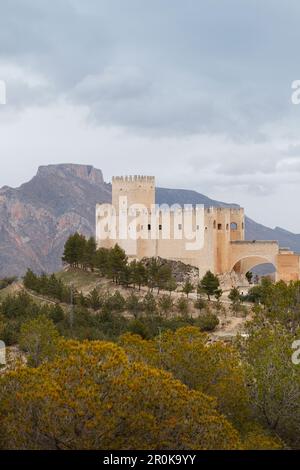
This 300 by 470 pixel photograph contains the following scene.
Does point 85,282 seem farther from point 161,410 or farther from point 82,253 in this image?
point 161,410

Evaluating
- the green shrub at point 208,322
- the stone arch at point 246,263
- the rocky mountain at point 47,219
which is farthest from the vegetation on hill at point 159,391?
the rocky mountain at point 47,219

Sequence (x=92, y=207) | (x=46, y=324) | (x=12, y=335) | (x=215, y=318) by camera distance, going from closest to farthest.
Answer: (x=46, y=324)
(x=12, y=335)
(x=215, y=318)
(x=92, y=207)

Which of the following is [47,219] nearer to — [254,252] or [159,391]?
[254,252]

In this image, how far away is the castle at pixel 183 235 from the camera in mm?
42031

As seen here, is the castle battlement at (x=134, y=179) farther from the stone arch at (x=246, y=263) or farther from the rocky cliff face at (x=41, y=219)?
the rocky cliff face at (x=41, y=219)

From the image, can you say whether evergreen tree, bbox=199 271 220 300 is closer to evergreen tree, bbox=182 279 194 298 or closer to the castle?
evergreen tree, bbox=182 279 194 298

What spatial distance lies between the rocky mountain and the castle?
4057 centimetres

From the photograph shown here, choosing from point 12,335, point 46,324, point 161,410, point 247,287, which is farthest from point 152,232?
point 161,410

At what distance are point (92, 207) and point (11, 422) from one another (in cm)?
9281

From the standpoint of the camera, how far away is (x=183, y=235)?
43.2m

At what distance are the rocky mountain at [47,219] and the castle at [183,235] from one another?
133 feet

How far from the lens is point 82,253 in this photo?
1842 inches

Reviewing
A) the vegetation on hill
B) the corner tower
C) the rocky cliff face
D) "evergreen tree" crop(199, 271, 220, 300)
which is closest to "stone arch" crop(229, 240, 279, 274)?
"evergreen tree" crop(199, 271, 220, 300)

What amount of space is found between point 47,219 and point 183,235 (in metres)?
57.6
